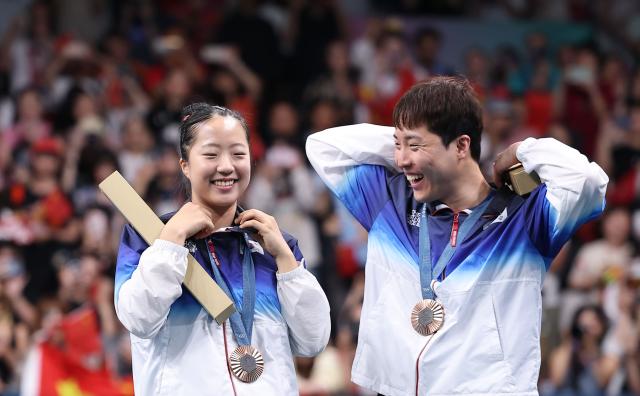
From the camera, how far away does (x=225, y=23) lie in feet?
40.4

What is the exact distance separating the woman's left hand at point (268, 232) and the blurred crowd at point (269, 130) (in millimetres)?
4206

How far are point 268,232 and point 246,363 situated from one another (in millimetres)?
488

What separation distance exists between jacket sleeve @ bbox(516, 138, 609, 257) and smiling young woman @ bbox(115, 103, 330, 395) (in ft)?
2.84

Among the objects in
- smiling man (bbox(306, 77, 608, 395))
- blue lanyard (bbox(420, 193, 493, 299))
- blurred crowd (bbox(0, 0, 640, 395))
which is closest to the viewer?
smiling man (bbox(306, 77, 608, 395))

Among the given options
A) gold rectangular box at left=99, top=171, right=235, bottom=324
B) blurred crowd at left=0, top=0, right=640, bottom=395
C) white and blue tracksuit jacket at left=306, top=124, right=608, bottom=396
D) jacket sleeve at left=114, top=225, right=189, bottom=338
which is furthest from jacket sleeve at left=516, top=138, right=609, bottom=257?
blurred crowd at left=0, top=0, right=640, bottom=395

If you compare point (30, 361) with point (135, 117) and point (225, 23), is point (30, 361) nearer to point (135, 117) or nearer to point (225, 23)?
point (135, 117)

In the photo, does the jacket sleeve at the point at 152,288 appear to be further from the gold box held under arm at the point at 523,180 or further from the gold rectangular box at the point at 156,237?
the gold box held under arm at the point at 523,180

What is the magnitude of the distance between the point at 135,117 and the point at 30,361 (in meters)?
2.85

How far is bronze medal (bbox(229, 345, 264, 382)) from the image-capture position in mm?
4457

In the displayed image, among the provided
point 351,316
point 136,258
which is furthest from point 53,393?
point 136,258

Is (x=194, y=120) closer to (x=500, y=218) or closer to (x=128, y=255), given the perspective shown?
(x=128, y=255)

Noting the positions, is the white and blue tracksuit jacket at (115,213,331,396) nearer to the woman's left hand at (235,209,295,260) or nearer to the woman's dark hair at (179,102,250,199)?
the woman's left hand at (235,209,295,260)

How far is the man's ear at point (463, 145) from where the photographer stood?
4680mm

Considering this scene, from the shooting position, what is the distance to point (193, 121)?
4672mm
